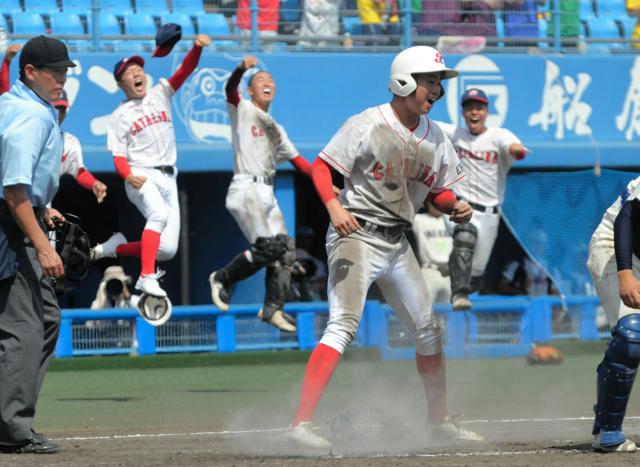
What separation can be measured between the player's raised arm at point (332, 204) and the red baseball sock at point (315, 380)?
67cm

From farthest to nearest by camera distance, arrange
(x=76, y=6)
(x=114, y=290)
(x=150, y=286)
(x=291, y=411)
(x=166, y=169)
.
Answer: (x=76, y=6), (x=114, y=290), (x=166, y=169), (x=150, y=286), (x=291, y=411)

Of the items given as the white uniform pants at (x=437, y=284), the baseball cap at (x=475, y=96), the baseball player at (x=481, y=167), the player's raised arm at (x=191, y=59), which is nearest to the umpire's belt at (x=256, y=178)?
the player's raised arm at (x=191, y=59)

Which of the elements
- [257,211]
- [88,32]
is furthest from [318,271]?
[257,211]

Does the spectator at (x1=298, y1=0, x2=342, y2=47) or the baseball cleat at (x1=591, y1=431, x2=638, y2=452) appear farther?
the spectator at (x1=298, y1=0, x2=342, y2=47)

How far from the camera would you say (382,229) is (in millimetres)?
7371

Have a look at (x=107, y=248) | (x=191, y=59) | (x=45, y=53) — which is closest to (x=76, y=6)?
(x=191, y=59)

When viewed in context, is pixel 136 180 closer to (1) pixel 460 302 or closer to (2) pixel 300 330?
(1) pixel 460 302

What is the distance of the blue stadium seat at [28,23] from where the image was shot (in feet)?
49.7

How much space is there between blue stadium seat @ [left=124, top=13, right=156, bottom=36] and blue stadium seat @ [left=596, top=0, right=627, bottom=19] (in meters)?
6.31

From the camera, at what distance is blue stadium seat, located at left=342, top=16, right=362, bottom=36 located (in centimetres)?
1631

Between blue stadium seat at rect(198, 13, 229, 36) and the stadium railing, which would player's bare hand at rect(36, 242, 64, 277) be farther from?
blue stadium seat at rect(198, 13, 229, 36)

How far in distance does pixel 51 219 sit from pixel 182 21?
8.55m

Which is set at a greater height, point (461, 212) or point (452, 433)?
point (461, 212)

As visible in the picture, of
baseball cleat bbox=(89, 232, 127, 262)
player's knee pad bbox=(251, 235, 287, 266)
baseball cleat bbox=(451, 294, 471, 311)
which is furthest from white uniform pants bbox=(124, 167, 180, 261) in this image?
baseball cleat bbox=(451, 294, 471, 311)
